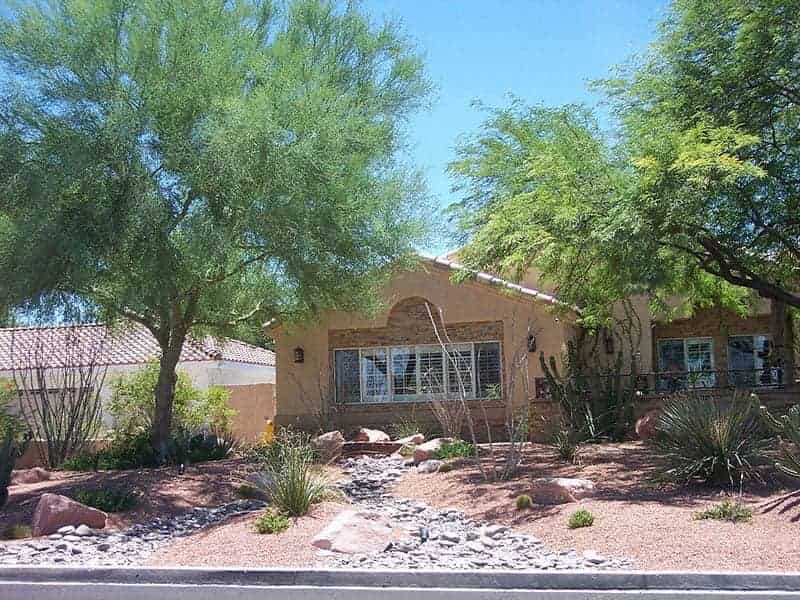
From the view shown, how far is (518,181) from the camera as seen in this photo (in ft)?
50.8

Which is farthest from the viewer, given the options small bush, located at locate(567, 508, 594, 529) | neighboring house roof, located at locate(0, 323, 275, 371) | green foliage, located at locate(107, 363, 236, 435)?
neighboring house roof, located at locate(0, 323, 275, 371)

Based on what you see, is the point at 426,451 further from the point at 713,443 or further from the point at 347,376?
the point at 713,443

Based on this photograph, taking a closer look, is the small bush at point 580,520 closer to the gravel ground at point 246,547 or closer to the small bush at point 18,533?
the gravel ground at point 246,547

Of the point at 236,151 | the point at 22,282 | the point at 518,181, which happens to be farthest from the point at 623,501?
the point at 22,282

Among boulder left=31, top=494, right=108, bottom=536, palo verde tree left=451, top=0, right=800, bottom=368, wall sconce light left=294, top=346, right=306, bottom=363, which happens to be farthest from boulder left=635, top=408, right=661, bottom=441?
boulder left=31, top=494, right=108, bottom=536

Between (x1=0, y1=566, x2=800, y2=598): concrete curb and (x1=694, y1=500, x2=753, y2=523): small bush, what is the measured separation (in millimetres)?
2345

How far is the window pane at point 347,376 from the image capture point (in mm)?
22812

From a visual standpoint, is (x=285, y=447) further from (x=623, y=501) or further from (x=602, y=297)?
(x=602, y=297)

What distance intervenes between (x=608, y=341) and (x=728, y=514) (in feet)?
41.4

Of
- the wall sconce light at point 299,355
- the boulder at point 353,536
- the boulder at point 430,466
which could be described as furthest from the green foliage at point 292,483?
the wall sconce light at point 299,355

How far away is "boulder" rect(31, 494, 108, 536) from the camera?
41.1 feet

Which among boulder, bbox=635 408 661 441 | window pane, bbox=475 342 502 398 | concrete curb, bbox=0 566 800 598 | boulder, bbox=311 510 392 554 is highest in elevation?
window pane, bbox=475 342 502 398

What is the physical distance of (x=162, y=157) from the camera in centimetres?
1392

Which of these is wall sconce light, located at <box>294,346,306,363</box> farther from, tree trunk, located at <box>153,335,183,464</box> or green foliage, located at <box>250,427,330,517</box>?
green foliage, located at <box>250,427,330,517</box>
